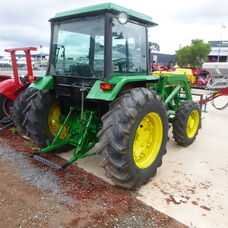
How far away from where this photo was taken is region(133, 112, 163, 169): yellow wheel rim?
120 inches

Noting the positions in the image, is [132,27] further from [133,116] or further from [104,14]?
[133,116]

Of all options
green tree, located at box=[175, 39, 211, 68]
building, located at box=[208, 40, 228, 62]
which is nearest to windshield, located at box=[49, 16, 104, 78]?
green tree, located at box=[175, 39, 211, 68]

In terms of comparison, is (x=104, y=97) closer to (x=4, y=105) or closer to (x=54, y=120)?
Result: (x=54, y=120)

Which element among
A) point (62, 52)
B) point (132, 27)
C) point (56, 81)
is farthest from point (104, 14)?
point (56, 81)

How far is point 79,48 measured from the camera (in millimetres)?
3135

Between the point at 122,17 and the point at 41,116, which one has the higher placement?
the point at 122,17

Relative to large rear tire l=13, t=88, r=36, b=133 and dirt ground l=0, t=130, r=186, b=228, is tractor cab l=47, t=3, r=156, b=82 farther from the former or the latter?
dirt ground l=0, t=130, r=186, b=228

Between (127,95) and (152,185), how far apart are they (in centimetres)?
124

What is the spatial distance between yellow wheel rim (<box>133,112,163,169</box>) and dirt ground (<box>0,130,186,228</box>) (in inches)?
19.2

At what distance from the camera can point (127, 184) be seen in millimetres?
2721

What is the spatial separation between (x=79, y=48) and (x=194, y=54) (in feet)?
129

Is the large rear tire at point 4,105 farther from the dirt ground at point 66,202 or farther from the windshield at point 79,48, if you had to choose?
the windshield at point 79,48

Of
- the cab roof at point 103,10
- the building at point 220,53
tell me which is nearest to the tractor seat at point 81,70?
the cab roof at point 103,10

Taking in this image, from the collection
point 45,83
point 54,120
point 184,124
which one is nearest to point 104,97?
point 45,83
